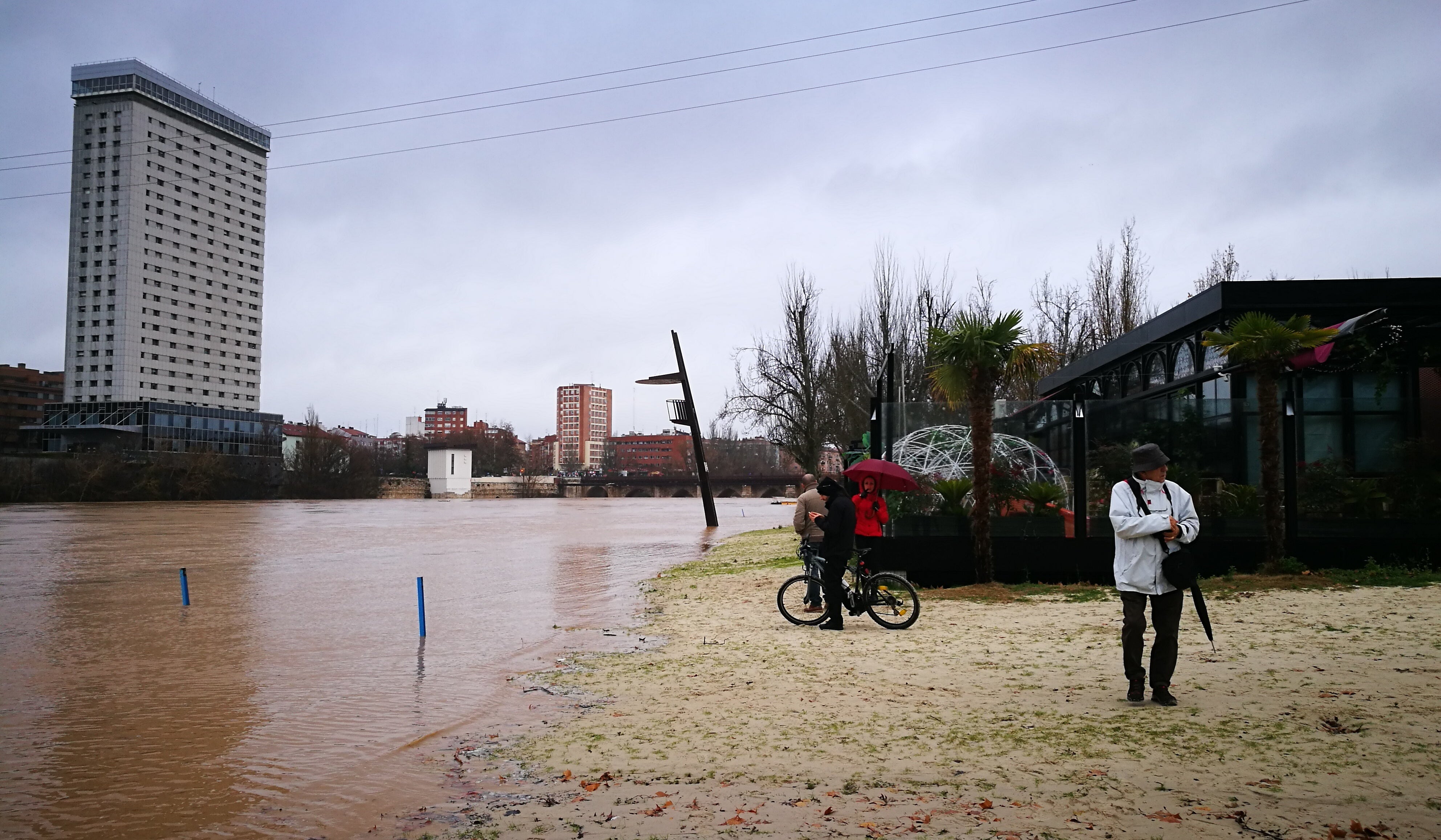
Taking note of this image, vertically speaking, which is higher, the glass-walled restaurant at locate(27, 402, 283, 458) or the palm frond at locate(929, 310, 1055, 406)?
the glass-walled restaurant at locate(27, 402, 283, 458)

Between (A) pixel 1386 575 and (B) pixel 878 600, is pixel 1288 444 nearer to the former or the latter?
(A) pixel 1386 575

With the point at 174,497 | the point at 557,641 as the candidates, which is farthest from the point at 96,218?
the point at 557,641

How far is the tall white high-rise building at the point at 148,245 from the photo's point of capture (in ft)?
427

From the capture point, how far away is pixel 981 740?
652cm

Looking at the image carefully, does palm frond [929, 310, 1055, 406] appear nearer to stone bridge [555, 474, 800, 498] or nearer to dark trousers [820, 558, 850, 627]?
dark trousers [820, 558, 850, 627]

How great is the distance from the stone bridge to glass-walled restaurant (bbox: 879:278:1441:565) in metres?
112

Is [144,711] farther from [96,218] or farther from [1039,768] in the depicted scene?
[96,218]

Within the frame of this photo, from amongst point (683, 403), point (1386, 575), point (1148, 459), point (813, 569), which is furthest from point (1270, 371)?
point (683, 403)

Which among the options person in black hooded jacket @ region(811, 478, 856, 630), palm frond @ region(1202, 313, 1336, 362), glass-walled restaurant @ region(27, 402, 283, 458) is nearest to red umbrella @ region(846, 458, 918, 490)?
person in black hooded jacket @ region(811, 478, 856, 630)

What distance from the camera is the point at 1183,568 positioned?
691 cm

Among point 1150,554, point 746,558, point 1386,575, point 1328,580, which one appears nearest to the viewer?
point 1150,554

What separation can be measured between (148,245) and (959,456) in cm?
14357

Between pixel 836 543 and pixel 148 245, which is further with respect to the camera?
pixel 148 245

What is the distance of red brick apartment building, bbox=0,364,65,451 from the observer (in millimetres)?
138625
